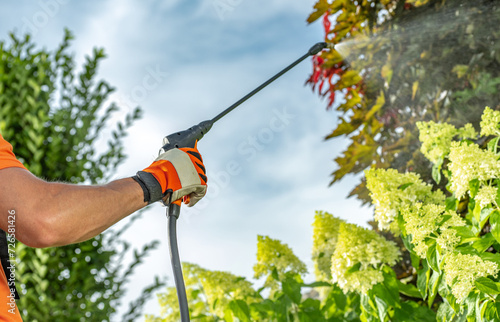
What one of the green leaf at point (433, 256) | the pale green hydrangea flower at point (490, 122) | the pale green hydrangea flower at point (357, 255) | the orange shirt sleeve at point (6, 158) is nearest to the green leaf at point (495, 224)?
the green leaf at point (433, 256)

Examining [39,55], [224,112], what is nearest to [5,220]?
[224,112]

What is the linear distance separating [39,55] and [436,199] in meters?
3.13

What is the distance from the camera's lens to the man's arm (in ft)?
4.03

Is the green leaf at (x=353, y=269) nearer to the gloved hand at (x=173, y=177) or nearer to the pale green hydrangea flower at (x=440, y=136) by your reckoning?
the pale green hydrangea flower at (x=440, y=136)

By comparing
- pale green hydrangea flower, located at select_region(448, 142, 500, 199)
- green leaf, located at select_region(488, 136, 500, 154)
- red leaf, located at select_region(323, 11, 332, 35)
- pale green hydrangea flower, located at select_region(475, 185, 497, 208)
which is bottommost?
pale green hydrangea flower, located at select_region(475, 185, 497, 208)

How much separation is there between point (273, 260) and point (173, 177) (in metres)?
1.41

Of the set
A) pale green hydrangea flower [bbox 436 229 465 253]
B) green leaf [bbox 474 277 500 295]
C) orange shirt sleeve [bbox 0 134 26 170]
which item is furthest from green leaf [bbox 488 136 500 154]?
orange shirt sleeve [bbox 0 134 26 170]

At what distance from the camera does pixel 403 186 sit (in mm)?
2193

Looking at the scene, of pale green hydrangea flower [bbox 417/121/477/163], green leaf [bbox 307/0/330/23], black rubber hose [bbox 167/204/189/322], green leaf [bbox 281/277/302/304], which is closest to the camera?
black rubber hose [bbox 167/204/189/322]

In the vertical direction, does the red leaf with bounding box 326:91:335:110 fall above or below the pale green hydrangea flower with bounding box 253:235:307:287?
above

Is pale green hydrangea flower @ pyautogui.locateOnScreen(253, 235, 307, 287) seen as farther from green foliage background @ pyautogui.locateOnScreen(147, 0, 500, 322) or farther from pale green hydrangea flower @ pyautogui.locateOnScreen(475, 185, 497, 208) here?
pale green hydrangea flower @ pyautogui.locateOnScreen(475, 185, 497, 208)

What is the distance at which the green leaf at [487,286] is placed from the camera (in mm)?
1706

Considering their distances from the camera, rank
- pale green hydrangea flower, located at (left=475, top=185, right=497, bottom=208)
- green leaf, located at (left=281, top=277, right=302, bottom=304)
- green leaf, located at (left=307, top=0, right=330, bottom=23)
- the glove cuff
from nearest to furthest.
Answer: the glove cuff, pale green hydrangea flower, located at (left=475, top=185, right=497, bottom=208), green leaf, located at (left=281, top=277, right=302, bottom=304), green leaf, located at (left=307, top=0, right=330, bottom=23)

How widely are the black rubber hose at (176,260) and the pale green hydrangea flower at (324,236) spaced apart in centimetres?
140
